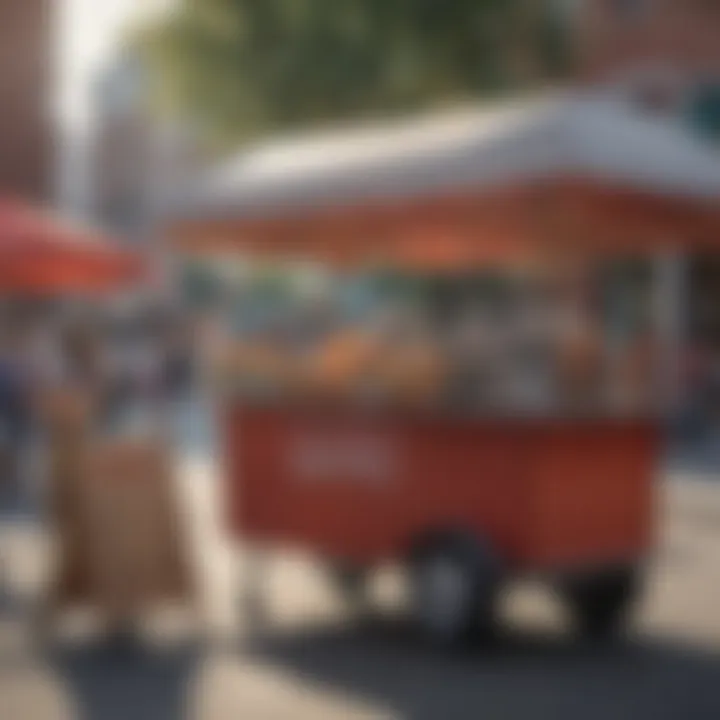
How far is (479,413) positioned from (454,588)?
0.87 meters

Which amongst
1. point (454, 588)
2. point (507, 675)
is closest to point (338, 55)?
point (454, 588)

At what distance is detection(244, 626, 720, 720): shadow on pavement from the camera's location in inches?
339

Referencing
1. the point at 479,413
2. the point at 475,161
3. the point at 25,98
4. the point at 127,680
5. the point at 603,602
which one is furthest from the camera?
the point at 25,98

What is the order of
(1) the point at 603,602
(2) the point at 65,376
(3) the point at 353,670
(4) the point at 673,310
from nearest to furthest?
(3) the point at 353,670, (1) the point at 603,602, (2) the point at 65,376, (4) the point at 673,310

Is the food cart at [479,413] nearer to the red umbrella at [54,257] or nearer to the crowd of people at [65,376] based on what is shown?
the red umbrella at [54,257]

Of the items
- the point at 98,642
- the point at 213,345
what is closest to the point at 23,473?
the point at 213,345

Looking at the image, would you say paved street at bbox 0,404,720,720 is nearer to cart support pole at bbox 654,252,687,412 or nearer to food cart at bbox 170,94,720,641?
food cart at bbox 170,94,720,641

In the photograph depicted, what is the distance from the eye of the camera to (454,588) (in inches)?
398

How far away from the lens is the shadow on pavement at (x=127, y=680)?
8539mm

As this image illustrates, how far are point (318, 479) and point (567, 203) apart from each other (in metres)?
2.19

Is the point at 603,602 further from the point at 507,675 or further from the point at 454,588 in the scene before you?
the point at 507,675

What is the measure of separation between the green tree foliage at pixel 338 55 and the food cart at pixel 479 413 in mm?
15594

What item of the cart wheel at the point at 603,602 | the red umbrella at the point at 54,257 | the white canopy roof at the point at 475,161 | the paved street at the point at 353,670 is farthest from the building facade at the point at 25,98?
the cart wheel at the point at 603,602

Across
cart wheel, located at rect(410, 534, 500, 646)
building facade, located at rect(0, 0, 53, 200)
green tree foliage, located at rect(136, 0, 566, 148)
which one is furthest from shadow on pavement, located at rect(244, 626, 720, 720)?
building facade, located at rect(0, 0, 53, 200)
